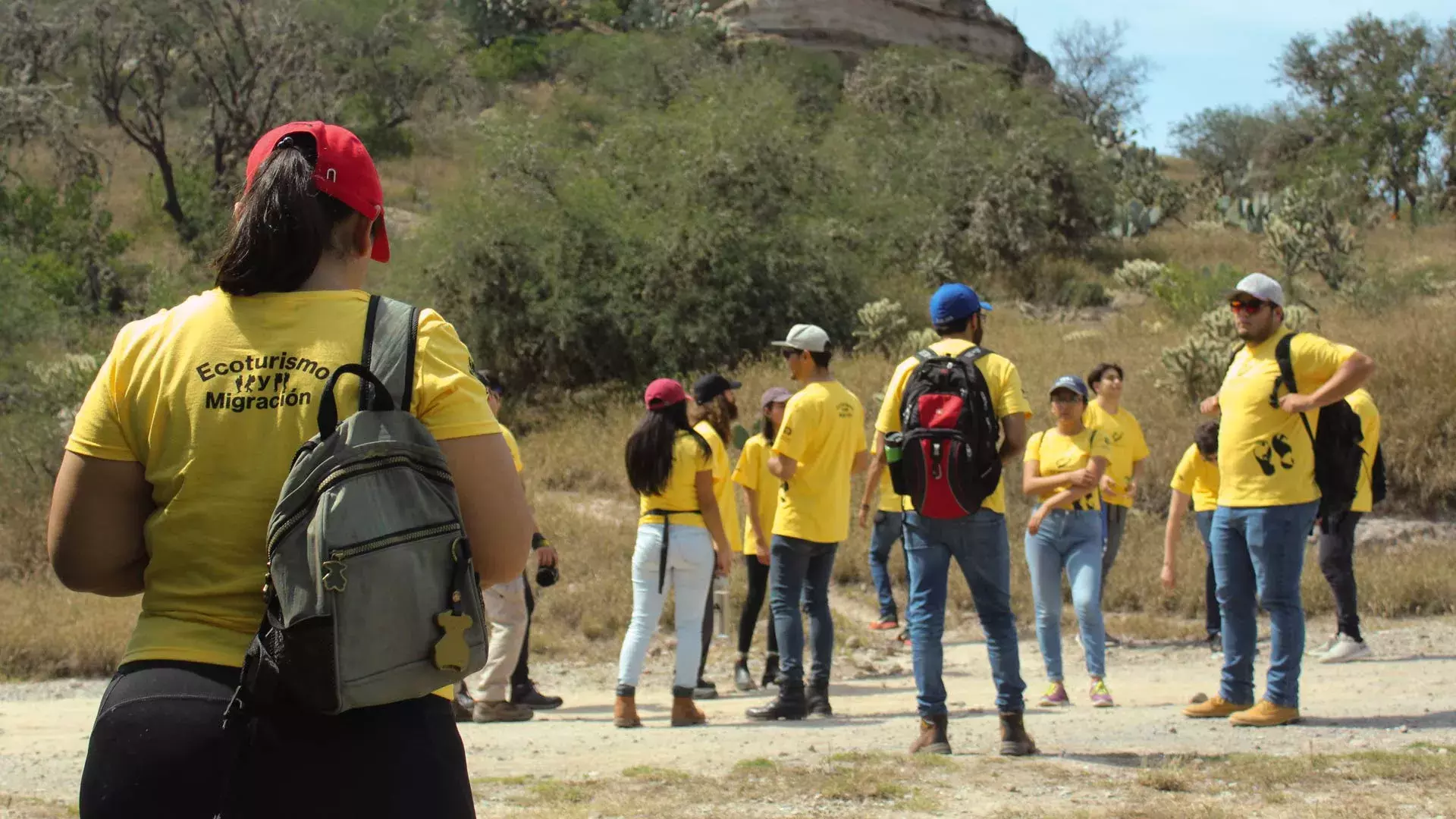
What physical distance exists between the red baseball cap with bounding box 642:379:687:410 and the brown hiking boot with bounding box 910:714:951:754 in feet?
7.72

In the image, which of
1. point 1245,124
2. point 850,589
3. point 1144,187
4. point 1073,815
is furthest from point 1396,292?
point 1245,124

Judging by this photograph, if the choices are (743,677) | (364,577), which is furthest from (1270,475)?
(364,577)

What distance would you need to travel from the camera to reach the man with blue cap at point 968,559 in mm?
6129

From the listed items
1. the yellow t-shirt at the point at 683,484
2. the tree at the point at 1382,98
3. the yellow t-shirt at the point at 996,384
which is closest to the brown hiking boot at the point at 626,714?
the yellow t-shirt at the point at 683,484

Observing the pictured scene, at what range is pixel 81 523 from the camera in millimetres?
2348

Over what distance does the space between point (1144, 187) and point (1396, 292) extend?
14.7 metres

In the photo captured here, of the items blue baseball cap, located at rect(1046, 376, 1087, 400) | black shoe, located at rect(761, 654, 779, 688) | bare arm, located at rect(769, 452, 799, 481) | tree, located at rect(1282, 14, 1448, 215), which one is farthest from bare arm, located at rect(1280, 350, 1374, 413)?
tree, located at rect(1282, 14, 1448, 215)

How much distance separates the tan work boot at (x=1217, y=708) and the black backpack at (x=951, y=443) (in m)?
1.92

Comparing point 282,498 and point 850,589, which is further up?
point 282,498

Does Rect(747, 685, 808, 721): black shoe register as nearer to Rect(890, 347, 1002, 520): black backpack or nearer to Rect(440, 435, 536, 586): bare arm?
Rect(890, 347, 1002, 520): black backpack

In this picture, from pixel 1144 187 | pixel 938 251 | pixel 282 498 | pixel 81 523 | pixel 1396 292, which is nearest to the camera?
pixel 282 498

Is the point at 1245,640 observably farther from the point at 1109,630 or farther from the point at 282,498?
the point at 282,498

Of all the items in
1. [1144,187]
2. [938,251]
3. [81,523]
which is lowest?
[81,523]

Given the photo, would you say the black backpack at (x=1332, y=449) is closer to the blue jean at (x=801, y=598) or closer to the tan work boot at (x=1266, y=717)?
the tan work boot at (x=1266, y=717)
